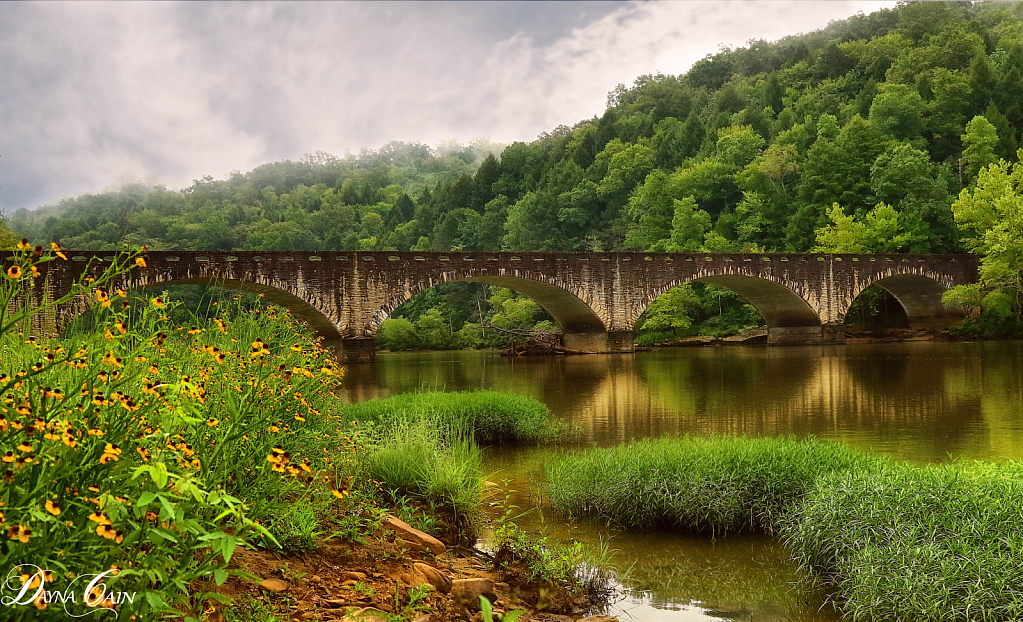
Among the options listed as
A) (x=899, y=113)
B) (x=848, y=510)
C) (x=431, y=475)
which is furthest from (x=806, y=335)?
(x=431, y=475)

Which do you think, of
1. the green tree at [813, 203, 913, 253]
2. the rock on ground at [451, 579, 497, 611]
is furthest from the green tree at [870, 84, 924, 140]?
the rock on ground at [451, 579, 497, 611]

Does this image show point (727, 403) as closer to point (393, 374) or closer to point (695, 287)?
point (393, 374)

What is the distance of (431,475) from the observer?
5.89 m

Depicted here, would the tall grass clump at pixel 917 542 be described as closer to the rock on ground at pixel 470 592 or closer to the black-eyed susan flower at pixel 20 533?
the rock on ground at pixel 470 592

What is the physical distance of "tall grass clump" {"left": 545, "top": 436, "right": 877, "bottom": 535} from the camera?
20.4ft

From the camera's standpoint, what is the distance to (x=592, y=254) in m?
36.7

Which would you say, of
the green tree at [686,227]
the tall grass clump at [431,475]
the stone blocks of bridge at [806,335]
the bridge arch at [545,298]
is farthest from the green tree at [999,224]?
the tall grass clump at [431,475]

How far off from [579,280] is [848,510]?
31190mm

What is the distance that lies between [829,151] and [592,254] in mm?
27555

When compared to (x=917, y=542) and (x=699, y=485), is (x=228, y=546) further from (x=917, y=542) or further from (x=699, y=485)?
(x=699, y=485)

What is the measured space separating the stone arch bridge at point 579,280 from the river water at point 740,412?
3280 mm

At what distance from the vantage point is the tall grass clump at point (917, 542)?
395cm

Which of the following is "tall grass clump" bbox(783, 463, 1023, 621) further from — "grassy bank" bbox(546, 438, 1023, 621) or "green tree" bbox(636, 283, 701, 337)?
"green tree" bbox(636, 283, 701, 337)

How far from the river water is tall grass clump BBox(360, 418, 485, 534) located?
0.67 meters
